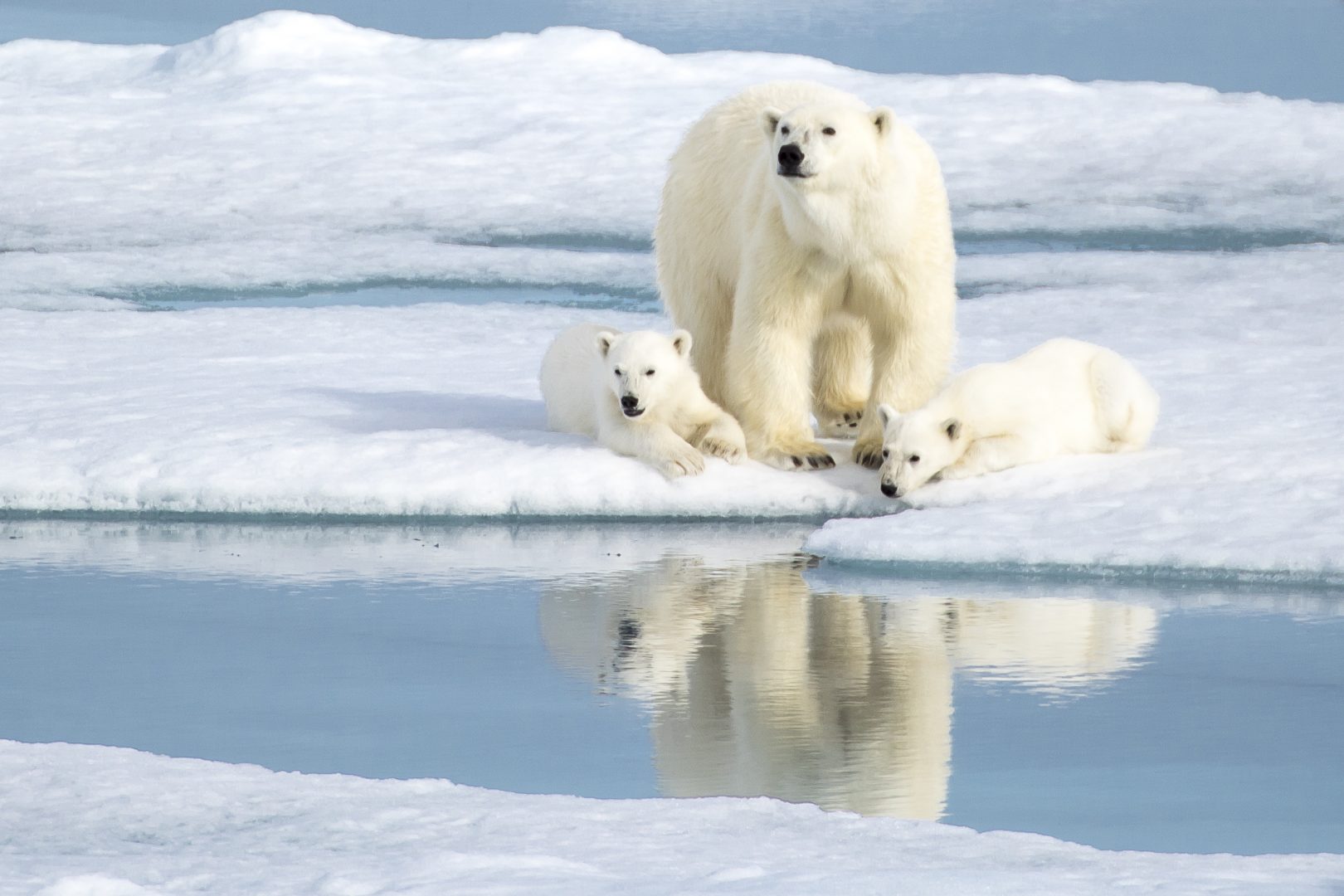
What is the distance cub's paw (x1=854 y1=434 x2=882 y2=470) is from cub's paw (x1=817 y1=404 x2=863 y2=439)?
707mm

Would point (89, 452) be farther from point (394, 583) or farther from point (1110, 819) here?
point (1110, 819)

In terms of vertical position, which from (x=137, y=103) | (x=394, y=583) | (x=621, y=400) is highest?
(x=137, y=103)

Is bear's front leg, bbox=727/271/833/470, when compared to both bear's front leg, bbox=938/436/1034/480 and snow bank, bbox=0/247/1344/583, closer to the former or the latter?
snow bank, bbox=0/247/1344/583

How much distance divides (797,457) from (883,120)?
105cm

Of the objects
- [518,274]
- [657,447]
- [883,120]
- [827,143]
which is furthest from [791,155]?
[518,274]

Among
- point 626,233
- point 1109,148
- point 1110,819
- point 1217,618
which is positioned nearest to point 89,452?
point 1217,618

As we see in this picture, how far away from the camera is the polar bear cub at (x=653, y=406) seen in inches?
222

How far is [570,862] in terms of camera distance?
8.80ft

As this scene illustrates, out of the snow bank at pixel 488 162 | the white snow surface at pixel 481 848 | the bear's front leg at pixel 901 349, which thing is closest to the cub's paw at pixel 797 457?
the bear's front leg at pixel 901 349

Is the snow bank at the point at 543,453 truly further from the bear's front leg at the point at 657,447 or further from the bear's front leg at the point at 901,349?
the bear's front leg at the point at 901,349

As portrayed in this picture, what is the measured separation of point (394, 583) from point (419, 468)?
890mm

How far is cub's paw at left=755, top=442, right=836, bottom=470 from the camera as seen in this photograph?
585cm

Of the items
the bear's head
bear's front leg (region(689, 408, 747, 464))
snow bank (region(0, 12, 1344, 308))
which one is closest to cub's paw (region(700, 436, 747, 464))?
bear's front leg (region(689, 408, 747, 464))

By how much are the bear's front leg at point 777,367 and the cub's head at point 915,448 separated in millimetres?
429
